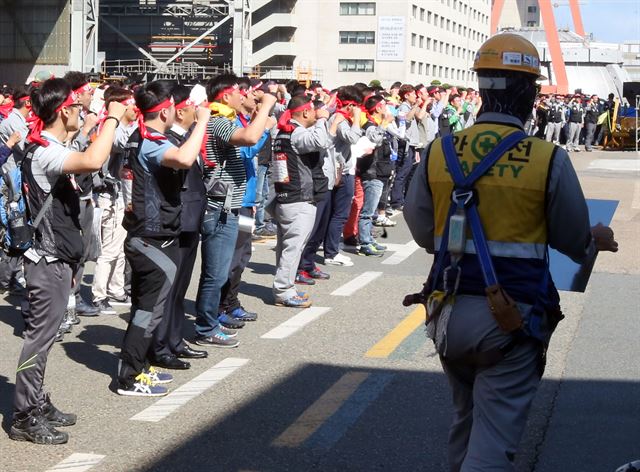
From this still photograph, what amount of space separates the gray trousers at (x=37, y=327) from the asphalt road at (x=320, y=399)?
274mm

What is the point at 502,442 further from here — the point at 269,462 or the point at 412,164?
the point at 412,164

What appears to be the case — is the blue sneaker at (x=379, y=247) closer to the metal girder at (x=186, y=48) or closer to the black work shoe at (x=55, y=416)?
→ the black work shoe at (x=55, y=416)

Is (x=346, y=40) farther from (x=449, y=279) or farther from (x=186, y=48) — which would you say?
(x=449, y=279)

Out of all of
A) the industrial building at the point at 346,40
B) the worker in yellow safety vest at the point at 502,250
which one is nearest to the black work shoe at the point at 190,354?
the worker in yellow safety vest at the point at 502,250

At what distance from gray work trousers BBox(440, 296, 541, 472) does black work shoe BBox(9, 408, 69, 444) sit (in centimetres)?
269

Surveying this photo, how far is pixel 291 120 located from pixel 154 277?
3.29 meters

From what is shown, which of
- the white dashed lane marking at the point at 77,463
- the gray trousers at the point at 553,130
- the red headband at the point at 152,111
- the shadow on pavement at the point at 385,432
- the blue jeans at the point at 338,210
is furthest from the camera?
the gray trousers at the point at 553,130

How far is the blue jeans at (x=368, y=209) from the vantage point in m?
12.9

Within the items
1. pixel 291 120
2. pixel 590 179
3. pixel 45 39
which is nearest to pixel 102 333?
pixel 291 120

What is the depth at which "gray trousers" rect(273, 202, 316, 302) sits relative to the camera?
9.52m

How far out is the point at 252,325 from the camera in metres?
8.88

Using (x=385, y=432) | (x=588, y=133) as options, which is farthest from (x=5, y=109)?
(x=588, y=133)

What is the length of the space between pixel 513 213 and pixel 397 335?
477cm

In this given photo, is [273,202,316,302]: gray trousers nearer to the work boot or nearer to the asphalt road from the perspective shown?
the asphalt road
